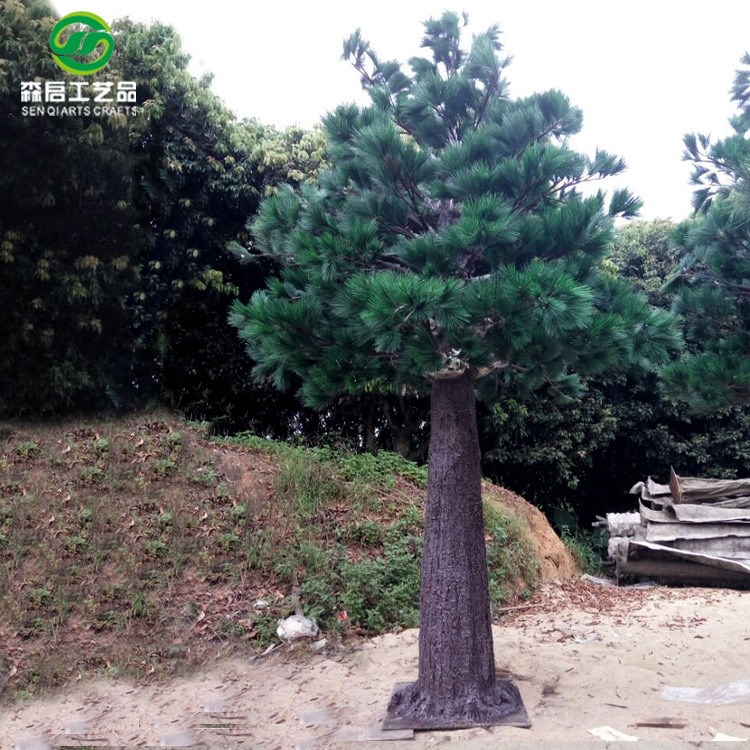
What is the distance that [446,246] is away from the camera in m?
3.85

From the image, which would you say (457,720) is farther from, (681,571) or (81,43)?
(81,43)

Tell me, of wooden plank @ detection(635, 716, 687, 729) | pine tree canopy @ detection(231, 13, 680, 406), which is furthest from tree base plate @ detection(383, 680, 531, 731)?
pine tree canopy @ detection(231, 13, 680, 406)

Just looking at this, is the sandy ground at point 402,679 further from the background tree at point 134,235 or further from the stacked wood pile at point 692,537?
the background tree at point 134,235

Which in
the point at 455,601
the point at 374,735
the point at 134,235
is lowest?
the point at 374,735

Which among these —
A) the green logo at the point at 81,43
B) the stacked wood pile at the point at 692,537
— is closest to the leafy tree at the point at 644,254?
the stacked wood pile at the point at 692,537

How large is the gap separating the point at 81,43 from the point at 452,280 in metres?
6.48

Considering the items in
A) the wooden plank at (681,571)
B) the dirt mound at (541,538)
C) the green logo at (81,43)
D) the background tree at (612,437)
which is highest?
the green logo at (81,43)

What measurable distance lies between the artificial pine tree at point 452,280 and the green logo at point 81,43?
456 cm

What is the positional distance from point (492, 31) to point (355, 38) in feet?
3.02

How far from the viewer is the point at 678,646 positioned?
18.3 ft

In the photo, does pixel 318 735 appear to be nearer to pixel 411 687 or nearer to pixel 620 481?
pixel 411 687

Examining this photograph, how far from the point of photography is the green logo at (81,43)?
7.56 metres

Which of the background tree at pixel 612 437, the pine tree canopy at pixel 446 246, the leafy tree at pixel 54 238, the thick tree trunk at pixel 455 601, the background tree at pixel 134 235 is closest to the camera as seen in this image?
the pine tree canopy at pixel 446 246

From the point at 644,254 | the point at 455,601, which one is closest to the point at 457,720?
the point at 455,601
